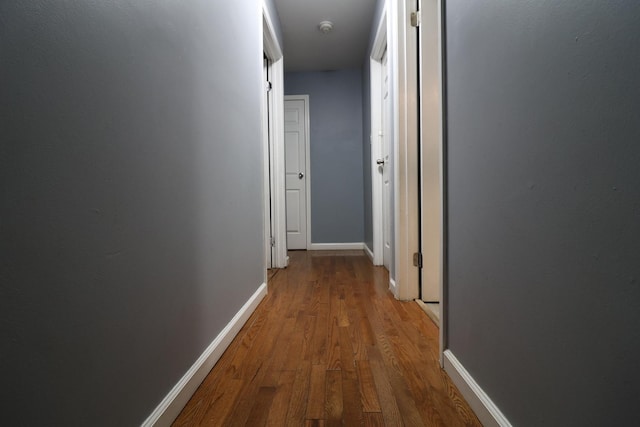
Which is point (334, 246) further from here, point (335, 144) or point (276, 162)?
point (276, 162)

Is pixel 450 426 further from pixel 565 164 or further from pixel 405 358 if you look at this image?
pixel 565 164

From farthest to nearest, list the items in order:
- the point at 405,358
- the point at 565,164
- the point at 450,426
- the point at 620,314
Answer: the point at 405,358
the point at 450,426
the point at 565,164
the point at 620,314

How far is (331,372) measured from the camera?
1.31 meters

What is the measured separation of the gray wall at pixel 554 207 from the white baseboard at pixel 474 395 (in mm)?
28

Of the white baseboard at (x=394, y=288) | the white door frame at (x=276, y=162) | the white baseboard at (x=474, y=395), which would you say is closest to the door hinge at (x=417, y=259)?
the white baseboard at (x=394, y=288)

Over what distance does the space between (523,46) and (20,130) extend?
0.92 meters

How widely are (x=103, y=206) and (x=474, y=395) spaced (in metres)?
1.06

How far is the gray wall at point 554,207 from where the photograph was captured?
51 centimetres

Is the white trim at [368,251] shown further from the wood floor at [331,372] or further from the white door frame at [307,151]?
the wood floor at [331,372]

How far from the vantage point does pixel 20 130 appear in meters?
0.55

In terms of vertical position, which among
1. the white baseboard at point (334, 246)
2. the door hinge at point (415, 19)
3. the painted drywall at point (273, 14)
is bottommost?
the white baseboard at point (334, 246)

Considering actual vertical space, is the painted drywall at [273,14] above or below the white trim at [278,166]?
above

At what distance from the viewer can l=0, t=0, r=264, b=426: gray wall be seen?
0.55m

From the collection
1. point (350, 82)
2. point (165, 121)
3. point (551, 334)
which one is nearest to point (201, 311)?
point (165, 121)
